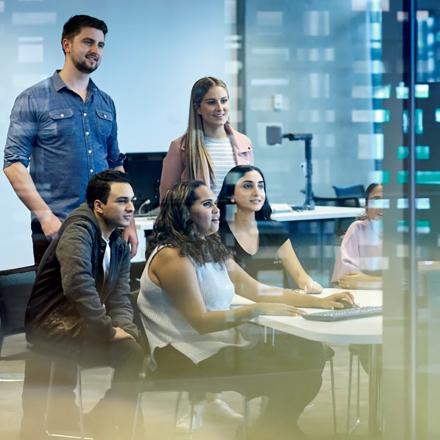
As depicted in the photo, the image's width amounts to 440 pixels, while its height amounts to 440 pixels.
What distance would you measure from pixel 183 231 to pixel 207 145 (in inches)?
12.6

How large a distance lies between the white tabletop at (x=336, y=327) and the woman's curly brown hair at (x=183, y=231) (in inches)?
9.0

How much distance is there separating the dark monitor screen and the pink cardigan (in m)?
0.02

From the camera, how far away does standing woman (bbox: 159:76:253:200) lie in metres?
3.09

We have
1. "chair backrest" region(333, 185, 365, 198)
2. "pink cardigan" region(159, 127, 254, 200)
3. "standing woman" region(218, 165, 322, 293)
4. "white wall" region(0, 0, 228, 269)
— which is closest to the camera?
"white wall" region(0, 0, 228, 269)

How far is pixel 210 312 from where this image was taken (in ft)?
10.5

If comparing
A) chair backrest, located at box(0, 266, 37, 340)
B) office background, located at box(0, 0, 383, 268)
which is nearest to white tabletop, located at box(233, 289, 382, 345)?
office background, located at box(0, 0, 383, 268)

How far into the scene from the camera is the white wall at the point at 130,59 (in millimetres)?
2936

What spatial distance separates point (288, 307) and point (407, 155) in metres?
0.77

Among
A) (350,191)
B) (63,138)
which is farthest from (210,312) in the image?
(63,138)

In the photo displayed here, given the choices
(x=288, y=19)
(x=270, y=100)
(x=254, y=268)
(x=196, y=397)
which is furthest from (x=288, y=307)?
(x=288, y=19)

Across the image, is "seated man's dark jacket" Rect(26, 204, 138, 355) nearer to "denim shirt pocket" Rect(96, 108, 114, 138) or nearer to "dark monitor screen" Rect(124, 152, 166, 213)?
"dark monitor screen" Rect(124, 152, 166, 213)

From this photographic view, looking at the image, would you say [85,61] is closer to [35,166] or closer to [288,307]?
[35,166]

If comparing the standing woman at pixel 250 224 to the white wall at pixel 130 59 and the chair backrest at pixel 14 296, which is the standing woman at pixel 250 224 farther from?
the chair backrest at pixel 14 296

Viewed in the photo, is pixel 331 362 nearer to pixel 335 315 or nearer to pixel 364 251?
pixel 335 315
